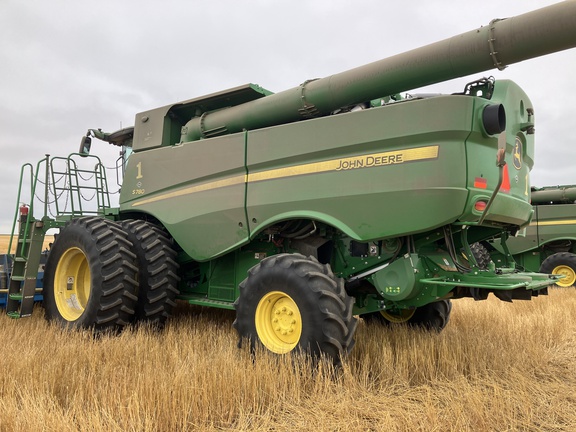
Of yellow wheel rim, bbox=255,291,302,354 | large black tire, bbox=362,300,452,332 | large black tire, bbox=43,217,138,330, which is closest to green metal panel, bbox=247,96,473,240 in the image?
yellow wheel rim, bbox=255,291,302,354

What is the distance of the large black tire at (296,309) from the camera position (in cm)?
337

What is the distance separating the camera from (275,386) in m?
2.97

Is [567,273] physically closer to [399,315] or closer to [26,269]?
[399,315]

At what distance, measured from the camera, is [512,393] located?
313 centimetres

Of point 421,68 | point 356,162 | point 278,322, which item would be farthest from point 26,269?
point 421,68

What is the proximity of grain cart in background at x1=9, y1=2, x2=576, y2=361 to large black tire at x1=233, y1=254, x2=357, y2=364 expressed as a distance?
11 millimetres

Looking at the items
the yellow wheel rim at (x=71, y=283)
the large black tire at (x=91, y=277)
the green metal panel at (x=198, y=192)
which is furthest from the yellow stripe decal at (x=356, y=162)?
the yellow wheel rim at (x=71, y=283)

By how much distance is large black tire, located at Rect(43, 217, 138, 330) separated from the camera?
15.4 ft

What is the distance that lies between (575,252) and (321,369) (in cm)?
1064

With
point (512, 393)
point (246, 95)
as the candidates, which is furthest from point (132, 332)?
point (512, 393)

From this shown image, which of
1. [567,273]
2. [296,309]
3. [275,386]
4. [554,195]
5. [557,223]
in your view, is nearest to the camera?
[275,386]

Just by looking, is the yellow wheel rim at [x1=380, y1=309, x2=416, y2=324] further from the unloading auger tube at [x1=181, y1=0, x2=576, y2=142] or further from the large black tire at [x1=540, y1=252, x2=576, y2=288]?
the large black tire at [x1=540, y1=252, x2=576, y2=288]

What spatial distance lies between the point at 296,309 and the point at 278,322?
0.84 feet

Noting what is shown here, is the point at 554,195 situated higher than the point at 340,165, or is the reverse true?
the point at 554,195
